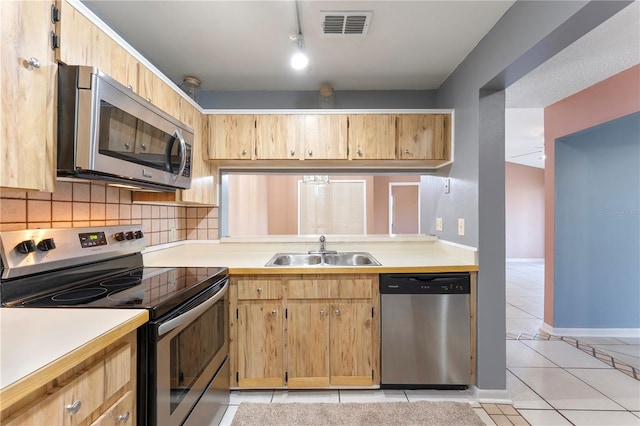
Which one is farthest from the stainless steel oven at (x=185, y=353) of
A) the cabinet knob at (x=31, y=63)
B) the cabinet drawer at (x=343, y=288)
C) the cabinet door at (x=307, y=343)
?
the cabinet knob at (x=31, y=63)

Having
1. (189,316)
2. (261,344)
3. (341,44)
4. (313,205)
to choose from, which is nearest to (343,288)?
(261,344)

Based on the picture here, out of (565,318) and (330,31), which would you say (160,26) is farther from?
(565,318)

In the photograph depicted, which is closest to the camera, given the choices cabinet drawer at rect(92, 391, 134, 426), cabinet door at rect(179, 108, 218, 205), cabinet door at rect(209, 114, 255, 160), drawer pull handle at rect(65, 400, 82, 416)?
drawer pull handle at rect(65, 400, 82, 416)

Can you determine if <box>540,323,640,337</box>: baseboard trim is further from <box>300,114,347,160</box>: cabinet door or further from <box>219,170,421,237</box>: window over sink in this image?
<box>300,114,347,160</box>: cabinet door

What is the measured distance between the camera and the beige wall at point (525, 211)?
23.9 ft

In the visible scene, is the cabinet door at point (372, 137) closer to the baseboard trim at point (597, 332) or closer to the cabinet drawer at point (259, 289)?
the cabinet drawer at point (259, 289)

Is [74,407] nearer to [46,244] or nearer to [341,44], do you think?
[46,244]

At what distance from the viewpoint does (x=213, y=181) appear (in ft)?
8.28

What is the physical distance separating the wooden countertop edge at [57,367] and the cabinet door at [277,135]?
1624mm

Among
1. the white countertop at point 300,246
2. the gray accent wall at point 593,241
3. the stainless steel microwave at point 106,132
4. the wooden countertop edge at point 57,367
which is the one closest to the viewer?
the wooden countertop edge at point 57,367

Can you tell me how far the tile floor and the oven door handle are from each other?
782mm

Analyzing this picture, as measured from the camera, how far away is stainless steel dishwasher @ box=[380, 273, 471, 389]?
6.41 feet

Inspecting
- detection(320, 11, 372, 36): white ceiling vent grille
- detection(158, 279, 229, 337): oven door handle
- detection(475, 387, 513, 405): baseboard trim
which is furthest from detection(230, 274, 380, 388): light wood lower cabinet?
detection(320, 11, 372, 36): white ceiling vent grille

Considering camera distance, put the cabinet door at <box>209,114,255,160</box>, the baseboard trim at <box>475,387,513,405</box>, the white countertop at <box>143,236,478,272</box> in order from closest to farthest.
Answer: the baseboard trim at <box>475,387,513,405</box>
the cabinet door at <box>209,114,255,160</box>
the white countertop at <box>143,236,478,272</box>
